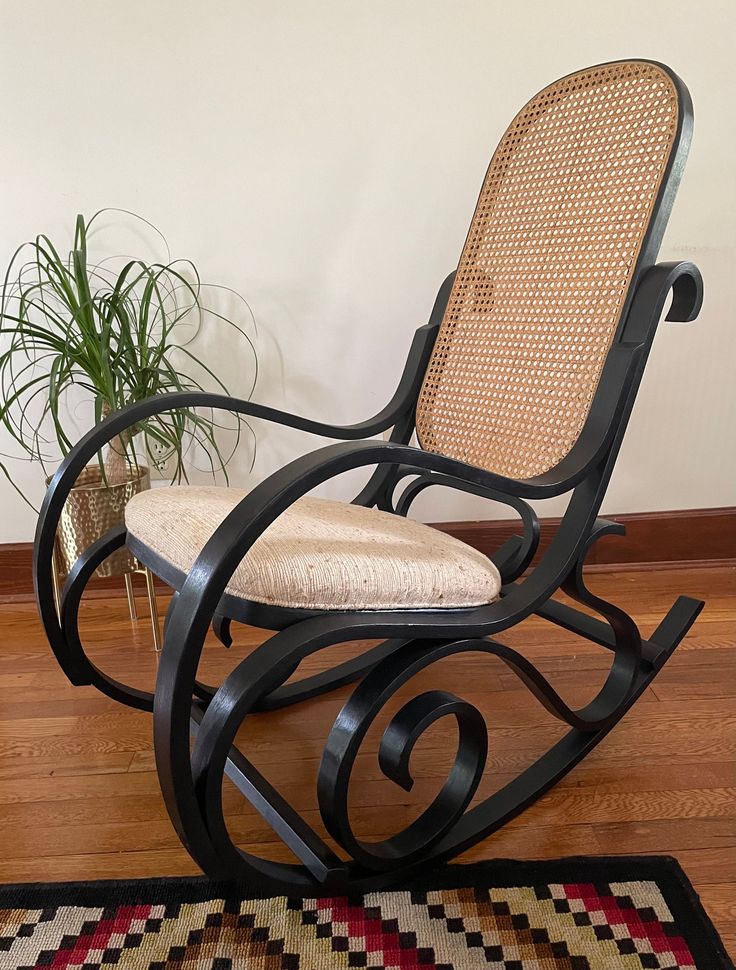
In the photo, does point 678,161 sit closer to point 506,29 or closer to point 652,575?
point 506,29

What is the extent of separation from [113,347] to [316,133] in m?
0.66

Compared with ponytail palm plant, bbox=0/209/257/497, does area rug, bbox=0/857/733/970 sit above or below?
below

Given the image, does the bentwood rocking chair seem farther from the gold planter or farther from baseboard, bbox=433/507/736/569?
baseboard, bbox=433/507/736/569

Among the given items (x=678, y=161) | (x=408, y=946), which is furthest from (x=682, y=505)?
(x=408, y=946)

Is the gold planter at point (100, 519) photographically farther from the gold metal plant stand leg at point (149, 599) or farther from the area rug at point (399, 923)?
the area rug at point (399, 923)

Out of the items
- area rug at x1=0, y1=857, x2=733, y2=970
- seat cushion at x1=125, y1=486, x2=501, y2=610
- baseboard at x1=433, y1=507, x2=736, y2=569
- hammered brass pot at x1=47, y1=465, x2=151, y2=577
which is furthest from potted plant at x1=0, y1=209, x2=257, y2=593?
area rug at x1=0, y1=857, x2=733, y2=970

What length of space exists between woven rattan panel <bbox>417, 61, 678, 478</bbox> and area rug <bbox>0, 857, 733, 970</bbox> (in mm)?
600

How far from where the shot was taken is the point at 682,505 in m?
2.12

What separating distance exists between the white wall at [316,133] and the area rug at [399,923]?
1.20 metres

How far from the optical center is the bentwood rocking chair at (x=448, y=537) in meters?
0.92

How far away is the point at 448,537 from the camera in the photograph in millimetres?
1238

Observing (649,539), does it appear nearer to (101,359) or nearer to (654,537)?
(654,537)

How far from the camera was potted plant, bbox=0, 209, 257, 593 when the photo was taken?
1.66 m

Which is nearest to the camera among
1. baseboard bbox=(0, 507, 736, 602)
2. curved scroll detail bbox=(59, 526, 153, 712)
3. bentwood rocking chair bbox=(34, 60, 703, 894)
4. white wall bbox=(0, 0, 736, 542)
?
bentwood rocking chair bbox=(34, 60, 703, 894)
